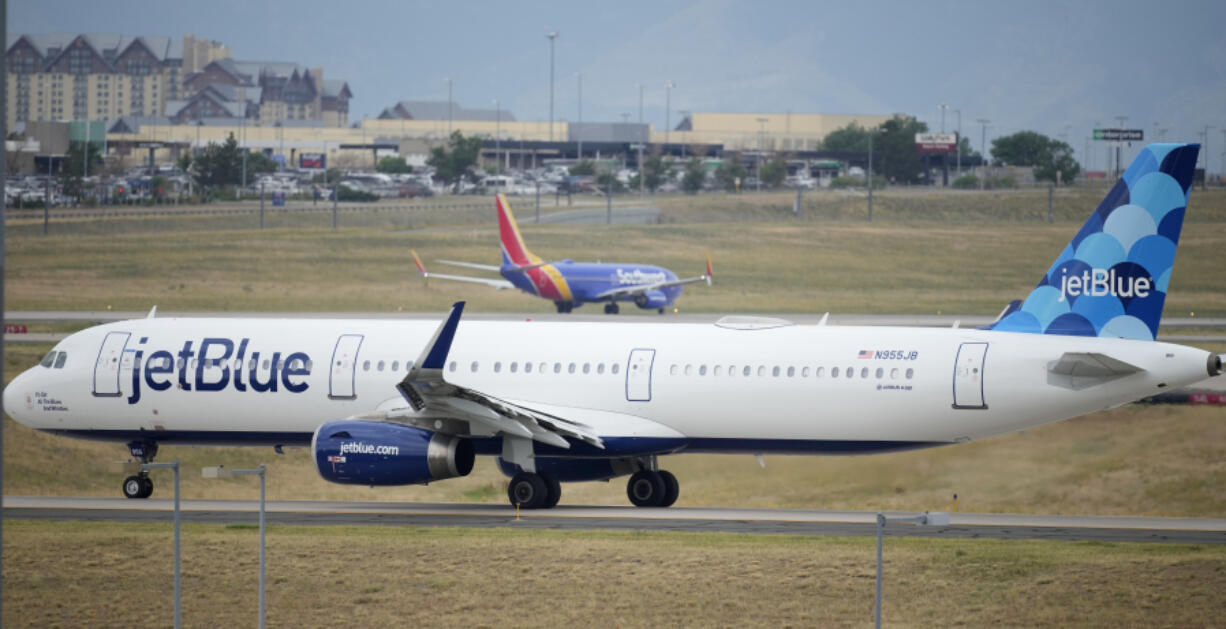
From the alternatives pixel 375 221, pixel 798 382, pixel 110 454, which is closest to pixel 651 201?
pixel 375 221

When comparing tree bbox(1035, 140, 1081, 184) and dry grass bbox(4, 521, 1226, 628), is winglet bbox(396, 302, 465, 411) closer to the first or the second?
dry grass bbox(4, 521, 1226, 628)

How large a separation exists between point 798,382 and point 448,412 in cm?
771

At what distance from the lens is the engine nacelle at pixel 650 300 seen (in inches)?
3275

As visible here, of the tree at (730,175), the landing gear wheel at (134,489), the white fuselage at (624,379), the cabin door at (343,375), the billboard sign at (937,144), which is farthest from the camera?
the billboard sign at (937,144)

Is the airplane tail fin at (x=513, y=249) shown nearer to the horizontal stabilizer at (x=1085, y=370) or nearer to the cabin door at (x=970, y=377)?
the cabin door at (x=970, y=377)

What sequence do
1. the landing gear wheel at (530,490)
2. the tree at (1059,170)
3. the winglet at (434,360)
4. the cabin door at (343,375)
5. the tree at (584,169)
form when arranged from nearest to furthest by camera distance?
the winglet at (434,360), the landing gear wheel at (530,490), the cabin door at (343,375), the tree at (1059,170), the tree at (584,169)

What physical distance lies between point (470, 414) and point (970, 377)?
10.7 meters

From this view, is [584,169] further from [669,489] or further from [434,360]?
[434,360]

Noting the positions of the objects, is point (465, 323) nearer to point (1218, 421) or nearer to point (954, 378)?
point (954, 378)

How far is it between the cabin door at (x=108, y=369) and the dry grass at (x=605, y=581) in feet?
→ 22.8

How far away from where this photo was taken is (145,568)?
29.8m

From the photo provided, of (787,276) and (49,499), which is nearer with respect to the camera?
(49,499)

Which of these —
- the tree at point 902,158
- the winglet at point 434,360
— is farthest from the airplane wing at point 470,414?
the tree at point 902,158

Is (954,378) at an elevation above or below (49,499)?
above
